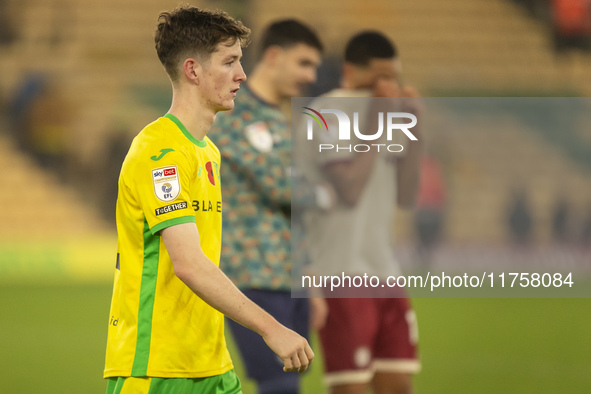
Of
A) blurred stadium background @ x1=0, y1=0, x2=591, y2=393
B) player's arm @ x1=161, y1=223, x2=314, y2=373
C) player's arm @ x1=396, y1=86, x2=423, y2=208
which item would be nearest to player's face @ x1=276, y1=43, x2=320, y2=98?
player's arm @ x1=396, y1=86, x2=423, y2=208

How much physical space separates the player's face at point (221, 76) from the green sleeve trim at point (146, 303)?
1.38 ft

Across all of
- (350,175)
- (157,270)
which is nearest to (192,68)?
(157,270)

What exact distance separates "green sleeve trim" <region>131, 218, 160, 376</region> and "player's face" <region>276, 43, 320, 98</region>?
1.53 metres

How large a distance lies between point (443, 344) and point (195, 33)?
5.59 m

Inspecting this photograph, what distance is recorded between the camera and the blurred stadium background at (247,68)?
33.6 ft

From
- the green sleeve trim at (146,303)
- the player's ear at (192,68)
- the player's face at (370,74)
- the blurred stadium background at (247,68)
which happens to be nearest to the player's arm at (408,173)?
the player's face at (370,74)

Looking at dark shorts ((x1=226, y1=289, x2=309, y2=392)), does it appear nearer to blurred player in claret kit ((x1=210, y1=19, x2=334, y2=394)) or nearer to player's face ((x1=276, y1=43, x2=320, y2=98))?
blurred player in claret kit ((x1=210, y1=19, x2=334, y2=394))

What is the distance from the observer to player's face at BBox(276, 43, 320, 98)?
3490 millimetres

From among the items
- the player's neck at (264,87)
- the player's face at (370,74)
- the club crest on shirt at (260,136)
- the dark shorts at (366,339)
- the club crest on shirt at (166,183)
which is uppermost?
the player's face at (370,74)

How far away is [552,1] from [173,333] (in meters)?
16.7

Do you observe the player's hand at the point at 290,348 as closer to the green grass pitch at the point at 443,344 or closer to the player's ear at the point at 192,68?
the player's ear at the point at 192,68

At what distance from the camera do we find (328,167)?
3.60 m

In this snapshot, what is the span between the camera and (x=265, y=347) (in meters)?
3.27

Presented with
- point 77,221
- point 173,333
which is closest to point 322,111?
point 173,333
